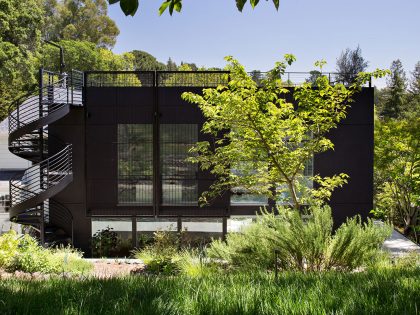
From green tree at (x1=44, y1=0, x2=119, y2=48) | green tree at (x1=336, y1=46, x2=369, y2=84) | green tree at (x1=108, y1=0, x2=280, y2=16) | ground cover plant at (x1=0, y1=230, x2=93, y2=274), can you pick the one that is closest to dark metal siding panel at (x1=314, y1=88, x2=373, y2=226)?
ground cover plant at (x1=0, y1=230, x2=93, y2=274)

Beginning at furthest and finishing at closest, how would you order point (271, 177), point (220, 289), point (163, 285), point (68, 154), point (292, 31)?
point (292, 31) < point (68, 154) < point (271, 177) < point (163, 285) < point (220, 289)

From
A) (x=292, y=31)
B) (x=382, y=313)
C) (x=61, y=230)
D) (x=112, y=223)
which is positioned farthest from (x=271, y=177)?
(x=292, y=31)

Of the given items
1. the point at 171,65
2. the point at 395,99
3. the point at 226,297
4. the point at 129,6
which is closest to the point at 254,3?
the point at 129,6

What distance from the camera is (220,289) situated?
3.47 meters

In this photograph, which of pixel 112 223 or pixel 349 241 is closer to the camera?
pixel 349 241

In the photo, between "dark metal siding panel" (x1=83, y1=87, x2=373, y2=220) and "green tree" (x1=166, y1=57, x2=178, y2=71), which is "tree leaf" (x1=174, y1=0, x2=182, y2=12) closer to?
"dark metal siding panel" (x1=83, y1=87, x2=373, y2=220)

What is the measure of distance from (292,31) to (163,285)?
27679 mm

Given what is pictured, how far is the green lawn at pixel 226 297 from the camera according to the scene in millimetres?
2893

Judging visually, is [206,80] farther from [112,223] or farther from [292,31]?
[292,31]

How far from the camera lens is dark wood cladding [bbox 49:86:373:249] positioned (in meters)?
16.0

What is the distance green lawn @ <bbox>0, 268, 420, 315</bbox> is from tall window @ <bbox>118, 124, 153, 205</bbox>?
39.4 feet

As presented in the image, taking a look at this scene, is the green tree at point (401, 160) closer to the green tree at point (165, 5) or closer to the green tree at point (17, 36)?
the green tree at point (165, 5)

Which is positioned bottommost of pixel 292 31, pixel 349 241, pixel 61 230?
pixel 61 230

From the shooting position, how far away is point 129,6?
3.24 metres
